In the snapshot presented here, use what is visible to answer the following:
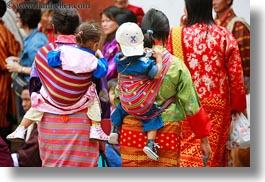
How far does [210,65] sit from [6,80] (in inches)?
54.3

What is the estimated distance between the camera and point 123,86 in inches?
177

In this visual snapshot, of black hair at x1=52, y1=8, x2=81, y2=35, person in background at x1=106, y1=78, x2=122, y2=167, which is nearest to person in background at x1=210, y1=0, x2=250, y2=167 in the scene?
person in background at x1=106, y1=78, x2=122, y2=167

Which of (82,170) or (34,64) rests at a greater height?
(34,64)

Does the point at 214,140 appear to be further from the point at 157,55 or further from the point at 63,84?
the point at 63,84

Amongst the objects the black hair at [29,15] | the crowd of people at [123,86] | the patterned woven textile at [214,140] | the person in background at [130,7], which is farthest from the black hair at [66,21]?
the patterned woven textile at [214,140]

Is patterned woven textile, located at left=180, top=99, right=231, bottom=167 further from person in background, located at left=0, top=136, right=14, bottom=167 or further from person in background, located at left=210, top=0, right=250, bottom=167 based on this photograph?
person in background, located at left=0, top=136, right=14, bottom=167

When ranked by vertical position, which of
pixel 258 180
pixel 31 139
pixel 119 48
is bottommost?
pixel 258 180

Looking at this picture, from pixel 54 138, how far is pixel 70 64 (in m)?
0.48

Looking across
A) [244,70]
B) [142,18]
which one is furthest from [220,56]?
[142,18]

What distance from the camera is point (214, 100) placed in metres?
4.79

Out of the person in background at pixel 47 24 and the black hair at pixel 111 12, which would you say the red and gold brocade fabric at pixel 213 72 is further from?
the person in background at pixel 47 24

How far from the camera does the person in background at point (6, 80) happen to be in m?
4.89

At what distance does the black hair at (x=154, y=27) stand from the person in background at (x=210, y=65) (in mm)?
164

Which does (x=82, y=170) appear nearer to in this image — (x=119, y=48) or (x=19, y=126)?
→ (x=19, y=126)
